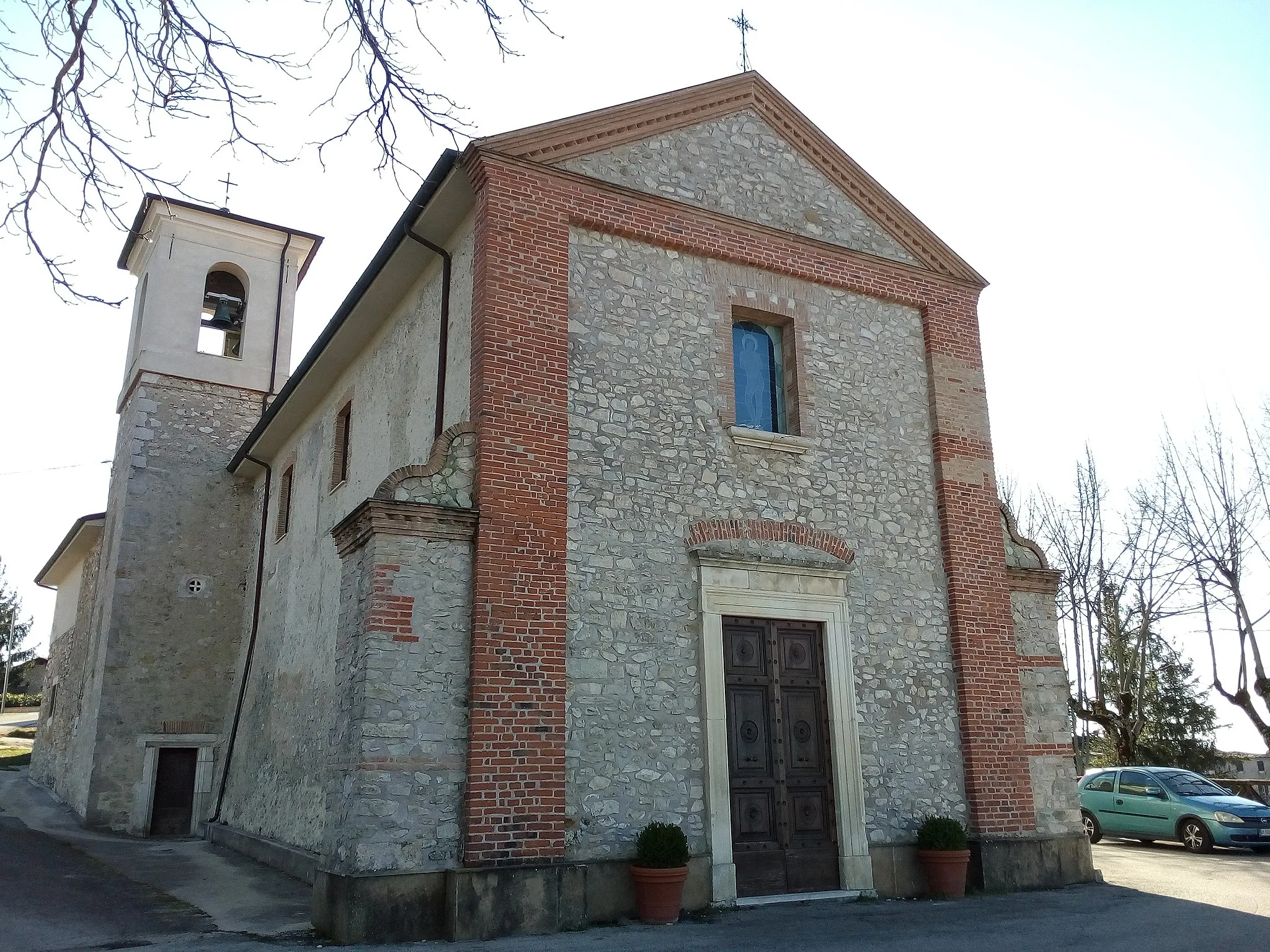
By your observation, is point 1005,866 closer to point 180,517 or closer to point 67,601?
point 180,517

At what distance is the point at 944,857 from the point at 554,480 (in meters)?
5.32

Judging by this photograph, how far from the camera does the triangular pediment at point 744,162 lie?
10383 millimetres

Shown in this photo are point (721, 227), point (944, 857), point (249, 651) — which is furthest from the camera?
point (249, 651)

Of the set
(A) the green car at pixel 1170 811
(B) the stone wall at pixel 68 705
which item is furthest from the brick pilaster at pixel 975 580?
(B) the stone wall at pixel 68 705

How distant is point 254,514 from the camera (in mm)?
18047

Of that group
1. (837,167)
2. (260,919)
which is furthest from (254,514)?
(837,167)

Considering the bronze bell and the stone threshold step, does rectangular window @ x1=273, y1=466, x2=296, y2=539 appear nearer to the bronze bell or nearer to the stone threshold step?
the bronze bell

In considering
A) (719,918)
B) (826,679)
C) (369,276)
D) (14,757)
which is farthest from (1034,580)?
(14,757)

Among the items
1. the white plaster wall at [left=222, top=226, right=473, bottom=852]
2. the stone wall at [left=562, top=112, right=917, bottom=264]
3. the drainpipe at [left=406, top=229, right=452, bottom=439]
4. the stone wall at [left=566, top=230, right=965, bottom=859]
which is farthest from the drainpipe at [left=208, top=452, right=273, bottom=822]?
the stone wall at [left=562, top=112, right=917, bottom=264]

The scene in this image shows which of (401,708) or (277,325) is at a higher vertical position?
(277,325)

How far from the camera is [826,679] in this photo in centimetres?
1000

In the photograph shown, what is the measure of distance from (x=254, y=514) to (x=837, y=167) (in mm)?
12113

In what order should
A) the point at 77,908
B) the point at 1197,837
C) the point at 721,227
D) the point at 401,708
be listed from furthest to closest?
the point at 1197,837, the point at 721,227, the point at 77,908, the point at 401,708

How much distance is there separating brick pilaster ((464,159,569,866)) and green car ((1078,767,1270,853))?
32.4 feet
